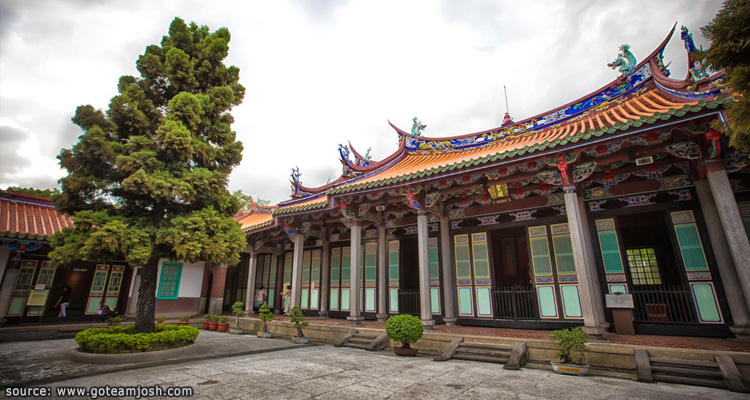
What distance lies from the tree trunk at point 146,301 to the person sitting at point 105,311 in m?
7.94

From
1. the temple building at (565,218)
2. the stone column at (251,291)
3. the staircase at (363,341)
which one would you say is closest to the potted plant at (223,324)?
the stone column at (251,291)

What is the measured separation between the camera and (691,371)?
14.8 ft

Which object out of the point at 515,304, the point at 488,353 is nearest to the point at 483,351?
the point at 488,353

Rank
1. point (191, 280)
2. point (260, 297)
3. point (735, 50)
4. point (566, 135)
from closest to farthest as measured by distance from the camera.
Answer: point (735, 50) < point (566, 135) < point (260, 297) < point (191, 280)

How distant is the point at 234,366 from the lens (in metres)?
5.60

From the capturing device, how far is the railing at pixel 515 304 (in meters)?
8.12

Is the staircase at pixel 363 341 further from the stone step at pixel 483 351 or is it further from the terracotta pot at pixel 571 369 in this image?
the terracotta pot at pixel 571 369

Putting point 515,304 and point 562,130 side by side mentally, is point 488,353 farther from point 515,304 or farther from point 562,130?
point 562,130

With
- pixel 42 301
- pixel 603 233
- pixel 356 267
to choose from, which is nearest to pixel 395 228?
pixel 356 267

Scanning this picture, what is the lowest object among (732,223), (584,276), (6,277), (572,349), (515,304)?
(572,349)

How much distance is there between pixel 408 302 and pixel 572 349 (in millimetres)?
5286

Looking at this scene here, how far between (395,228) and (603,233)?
18.5 ft

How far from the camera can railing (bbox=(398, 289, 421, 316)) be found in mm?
9914

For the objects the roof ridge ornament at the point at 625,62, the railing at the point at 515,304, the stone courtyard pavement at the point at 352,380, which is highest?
the roof ridge ornament at the point at 625,62
